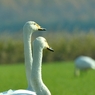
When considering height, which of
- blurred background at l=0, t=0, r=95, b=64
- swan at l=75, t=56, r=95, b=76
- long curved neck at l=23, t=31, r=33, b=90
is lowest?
blurred background at l=0, t=0, r=95, b=64

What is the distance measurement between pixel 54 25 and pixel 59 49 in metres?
44.7

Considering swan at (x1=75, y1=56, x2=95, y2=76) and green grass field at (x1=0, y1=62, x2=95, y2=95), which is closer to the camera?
green grass field at (x1=0, y1=62, x2=95, y2=95)

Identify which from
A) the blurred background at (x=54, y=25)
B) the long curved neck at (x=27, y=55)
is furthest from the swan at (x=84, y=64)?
the long curved neck at (x=27, y=55)

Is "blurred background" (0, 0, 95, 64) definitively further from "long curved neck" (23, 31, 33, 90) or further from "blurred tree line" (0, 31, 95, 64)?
"long curved neck" (23, 31, 33, 90)

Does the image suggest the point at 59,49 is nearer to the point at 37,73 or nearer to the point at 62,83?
the point at 62,83

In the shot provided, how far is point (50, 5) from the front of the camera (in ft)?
351

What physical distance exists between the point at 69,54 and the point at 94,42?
1.58 metres

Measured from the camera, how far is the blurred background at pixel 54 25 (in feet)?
93.5

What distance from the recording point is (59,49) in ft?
93.2

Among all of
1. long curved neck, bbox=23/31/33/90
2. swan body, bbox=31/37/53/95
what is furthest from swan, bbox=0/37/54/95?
long curved neck, bbox=23/31/33/90

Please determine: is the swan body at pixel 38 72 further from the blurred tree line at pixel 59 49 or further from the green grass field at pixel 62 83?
the blurred tree line at pixel 59 49

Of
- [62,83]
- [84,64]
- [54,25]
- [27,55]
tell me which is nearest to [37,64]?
[27,55]

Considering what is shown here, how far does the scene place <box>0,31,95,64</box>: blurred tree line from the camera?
28.3m

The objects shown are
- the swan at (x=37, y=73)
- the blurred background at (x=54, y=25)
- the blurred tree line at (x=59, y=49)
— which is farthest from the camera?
the blurred background at (x=54, y=25)
